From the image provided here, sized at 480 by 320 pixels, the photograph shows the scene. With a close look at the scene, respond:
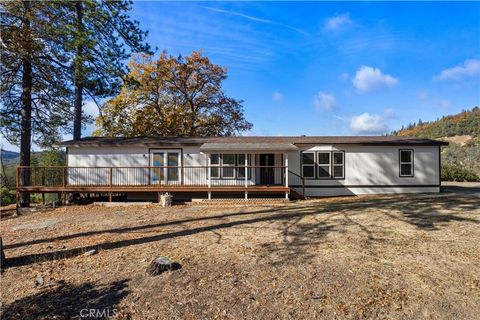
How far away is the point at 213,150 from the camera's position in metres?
14.4

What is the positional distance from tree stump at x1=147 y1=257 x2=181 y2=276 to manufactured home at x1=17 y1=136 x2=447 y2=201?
9.58 m

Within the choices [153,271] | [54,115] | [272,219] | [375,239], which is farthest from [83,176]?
[375,239]

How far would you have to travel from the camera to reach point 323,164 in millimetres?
15836

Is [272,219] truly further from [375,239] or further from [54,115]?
[54,115]

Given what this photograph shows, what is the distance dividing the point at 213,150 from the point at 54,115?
951 centimetres

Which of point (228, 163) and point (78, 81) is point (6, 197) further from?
point (228, 163)

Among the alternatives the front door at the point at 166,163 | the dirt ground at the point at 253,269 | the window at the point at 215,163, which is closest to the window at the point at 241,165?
the window at the point at 215,163

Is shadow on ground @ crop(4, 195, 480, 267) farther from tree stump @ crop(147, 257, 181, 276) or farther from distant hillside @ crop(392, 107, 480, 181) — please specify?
distant hillside @ crop(392, 107, 480, 181)

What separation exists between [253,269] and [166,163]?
11.3 m

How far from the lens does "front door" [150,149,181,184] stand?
15.4m

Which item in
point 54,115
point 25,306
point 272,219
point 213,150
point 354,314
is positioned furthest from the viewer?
point 54,115

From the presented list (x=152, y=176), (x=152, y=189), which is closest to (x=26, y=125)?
(x=152, y=176)

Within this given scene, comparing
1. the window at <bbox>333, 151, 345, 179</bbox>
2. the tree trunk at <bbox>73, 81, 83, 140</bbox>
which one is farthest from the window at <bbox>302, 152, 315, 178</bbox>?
the tree trunk at <bbox>73, 81, 83, 140</bbox>

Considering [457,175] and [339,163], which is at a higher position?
[339,163]
